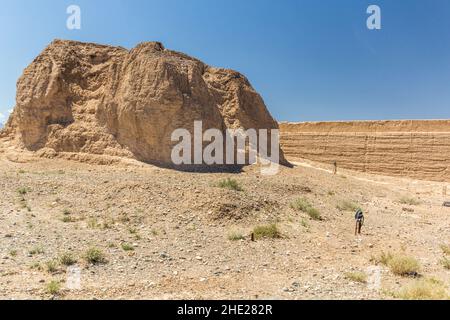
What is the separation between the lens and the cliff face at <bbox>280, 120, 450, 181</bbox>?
83.7 feet

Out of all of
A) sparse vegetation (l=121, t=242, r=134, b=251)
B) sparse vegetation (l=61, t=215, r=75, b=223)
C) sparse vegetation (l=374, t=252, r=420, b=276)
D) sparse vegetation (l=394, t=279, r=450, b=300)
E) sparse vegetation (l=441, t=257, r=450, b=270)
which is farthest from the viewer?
sparse vegetation (l=61, t=215, r=75, b=223)

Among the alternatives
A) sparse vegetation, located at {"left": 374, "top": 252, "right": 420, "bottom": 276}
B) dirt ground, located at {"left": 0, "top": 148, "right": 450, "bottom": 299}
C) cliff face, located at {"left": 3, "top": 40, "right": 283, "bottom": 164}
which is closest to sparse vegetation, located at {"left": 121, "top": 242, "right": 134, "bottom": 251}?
dirt ground, located at {"left": 0, "top": 148, "right": 450, "bottom": 299}

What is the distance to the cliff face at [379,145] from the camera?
25.5 meters

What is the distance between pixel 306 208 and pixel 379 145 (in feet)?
60.5

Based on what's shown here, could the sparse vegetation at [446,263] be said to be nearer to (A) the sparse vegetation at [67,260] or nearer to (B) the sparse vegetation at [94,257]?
(B) the sparse vegetation at [94,257]

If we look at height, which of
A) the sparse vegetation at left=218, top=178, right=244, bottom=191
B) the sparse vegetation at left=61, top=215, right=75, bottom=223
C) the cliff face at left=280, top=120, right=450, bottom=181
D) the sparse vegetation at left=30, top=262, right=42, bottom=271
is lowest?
the sparse vegetation at left=30, top=262, right=42, bottom=271

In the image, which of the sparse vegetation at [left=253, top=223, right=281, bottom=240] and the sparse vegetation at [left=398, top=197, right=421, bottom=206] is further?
the sparse vegetation at [left=398, top=197, right=421, bottom=206]

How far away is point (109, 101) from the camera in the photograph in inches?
648

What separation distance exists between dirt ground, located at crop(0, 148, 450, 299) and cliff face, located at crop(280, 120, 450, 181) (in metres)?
12.9

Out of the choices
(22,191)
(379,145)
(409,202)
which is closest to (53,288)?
(22,191)

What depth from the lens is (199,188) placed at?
430 inches

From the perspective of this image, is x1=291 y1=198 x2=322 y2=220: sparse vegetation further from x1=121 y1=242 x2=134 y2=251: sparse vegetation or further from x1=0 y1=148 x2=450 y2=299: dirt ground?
x1=121 y1=242 x2=134 y2=251: sparse vegetation

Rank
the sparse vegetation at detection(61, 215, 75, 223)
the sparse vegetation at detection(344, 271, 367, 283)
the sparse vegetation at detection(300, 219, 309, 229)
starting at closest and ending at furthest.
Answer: the sparse vegetation at detection(344, 271, 367, 283)
the sparse vegetation at detection(61, 215, 75, 223)
the sparse vegetation at detection(300, 219, 309, 229)
